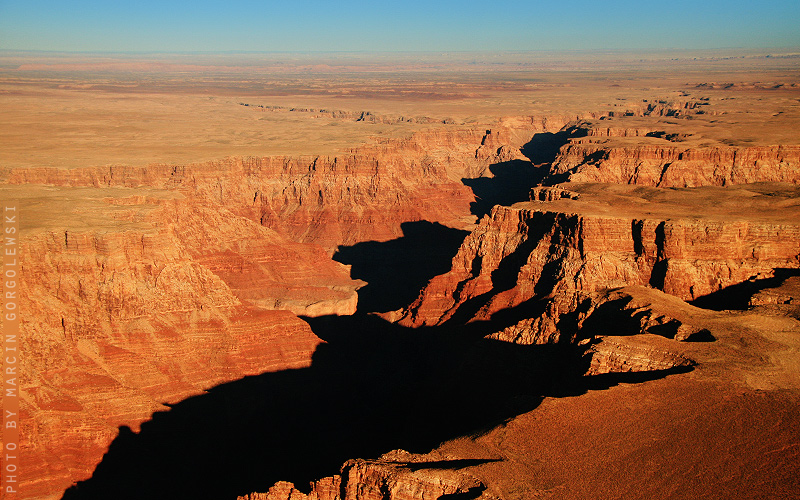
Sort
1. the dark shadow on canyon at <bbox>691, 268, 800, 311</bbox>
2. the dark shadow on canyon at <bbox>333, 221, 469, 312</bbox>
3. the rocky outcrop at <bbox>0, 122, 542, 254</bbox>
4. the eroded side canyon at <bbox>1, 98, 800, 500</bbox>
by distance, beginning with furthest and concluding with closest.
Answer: the rocky outcrop at <bbox>0, 122, 542, 254</bbox> → the dark shadow on canyon at <bbox>333, 221, 469, 312</bbox> → the dark shadow on canyon at <bbox>691, 268, 800, 311</bbox> → the eroded side canyon at <bbox>1, 98, 800, 500</bbox>

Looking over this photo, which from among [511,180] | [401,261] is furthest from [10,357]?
[511,180]

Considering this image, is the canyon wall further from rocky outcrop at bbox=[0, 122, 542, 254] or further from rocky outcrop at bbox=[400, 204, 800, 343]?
rocky outcrop at bbox=[0, 122, 542, 254]

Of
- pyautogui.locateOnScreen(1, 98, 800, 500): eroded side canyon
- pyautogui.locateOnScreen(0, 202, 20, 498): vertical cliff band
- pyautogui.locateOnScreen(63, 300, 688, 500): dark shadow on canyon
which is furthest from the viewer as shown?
pyautogui.locateOnScreen(63, 300, 688, 500): dark shadow on canyon

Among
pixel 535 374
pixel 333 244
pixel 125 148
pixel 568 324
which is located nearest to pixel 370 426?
pixel 535 374

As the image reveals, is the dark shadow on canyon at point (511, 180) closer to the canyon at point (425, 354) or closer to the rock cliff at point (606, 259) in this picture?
the canyon at point (425, 354)

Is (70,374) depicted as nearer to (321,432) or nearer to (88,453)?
(88,453)

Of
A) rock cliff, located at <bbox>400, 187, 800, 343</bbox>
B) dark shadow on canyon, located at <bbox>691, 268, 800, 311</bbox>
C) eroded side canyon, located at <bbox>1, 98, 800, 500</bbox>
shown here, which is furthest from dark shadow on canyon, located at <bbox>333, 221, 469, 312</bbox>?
dark shadow on canyon, located at <bbox>691, 268, 800, 311</bbox>

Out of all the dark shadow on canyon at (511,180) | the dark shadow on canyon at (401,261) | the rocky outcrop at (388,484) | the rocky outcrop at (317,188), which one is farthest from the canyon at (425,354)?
the dark shadow on canyon at (511,180)

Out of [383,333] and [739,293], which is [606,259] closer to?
[739,293]
